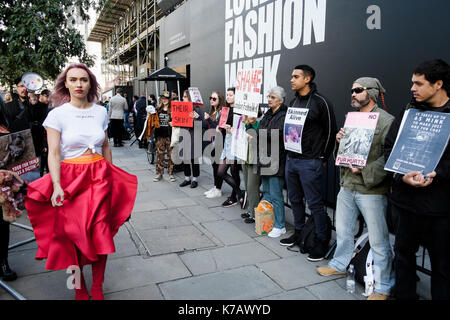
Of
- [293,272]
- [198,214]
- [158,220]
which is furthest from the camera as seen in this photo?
[198,214]

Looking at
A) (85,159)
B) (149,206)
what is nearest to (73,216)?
(85,159)

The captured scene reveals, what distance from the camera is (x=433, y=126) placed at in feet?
8.34

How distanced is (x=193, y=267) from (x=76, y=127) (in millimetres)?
1944

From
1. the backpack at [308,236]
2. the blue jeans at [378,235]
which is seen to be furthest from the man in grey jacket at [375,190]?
the backpack at [308,236]

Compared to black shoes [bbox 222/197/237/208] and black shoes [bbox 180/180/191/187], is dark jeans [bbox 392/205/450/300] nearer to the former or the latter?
black shoes [bbox 222/197/237/208]

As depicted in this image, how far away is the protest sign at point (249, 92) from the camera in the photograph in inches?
181

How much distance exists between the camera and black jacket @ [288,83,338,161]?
394 cm

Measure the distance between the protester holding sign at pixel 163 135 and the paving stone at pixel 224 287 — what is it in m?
4.80

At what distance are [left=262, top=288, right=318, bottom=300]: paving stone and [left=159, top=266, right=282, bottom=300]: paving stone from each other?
2.5 inches

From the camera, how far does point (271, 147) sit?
15.3ft

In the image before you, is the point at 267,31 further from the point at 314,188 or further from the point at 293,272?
the point at 293,272

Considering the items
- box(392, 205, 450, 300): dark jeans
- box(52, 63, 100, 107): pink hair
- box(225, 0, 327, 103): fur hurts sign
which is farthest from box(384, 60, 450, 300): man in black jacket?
box(225, 0, 327, 103): fur hurts sign

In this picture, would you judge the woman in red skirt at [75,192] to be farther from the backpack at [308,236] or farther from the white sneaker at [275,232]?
the white sneaker at [275,232]
